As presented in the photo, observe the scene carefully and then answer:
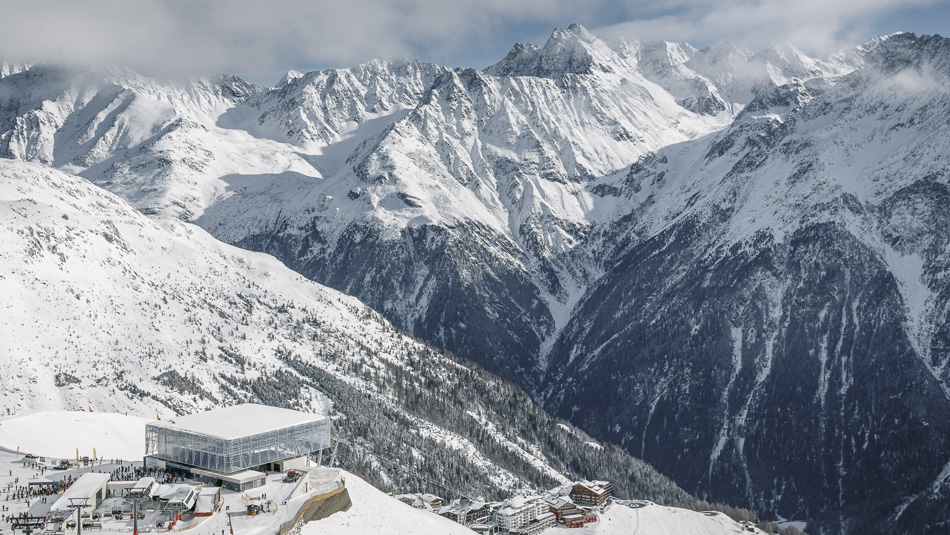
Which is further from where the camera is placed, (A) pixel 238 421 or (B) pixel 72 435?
(B) pixel 72 435

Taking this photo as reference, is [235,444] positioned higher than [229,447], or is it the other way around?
[235,444]

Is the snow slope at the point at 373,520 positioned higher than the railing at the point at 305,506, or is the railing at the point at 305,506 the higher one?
the railing at the point at 305,506

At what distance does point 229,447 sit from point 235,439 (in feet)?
3.90

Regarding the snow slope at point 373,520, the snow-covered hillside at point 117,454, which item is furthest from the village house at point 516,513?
the snow slope at point 373,520

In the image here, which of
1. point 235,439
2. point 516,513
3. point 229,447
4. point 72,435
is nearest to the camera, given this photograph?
point 229,447

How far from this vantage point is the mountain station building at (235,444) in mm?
109688

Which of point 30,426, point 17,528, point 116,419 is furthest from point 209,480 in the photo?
point 116,419

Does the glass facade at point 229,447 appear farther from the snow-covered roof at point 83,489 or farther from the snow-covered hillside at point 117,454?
the snow-covered roof at point 83,489

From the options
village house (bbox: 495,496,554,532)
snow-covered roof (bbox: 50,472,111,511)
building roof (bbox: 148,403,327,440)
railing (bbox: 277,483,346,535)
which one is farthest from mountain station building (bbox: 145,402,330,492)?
village house (bbox: 495,496,554,532)

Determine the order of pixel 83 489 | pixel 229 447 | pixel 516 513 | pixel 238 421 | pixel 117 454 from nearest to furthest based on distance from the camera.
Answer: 1. pixel 83 489
2. pixel 229 447
3. pixel 238 421
4. pixel 117 454
5. pixel 516 513

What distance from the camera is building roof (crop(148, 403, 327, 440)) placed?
11275 centimetres

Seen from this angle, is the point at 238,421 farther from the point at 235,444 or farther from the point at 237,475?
the point at 237,475

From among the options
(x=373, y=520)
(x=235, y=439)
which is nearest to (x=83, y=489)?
(x=235, y=439)

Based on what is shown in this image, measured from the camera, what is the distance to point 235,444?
360 ft
